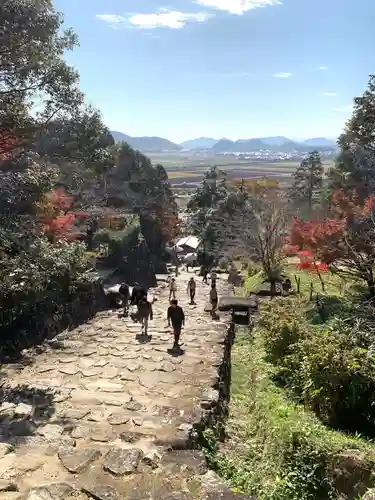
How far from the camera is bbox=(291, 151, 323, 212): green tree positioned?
185 ft

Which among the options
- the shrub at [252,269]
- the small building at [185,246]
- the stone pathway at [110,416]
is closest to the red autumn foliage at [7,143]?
the stone pathway at [110,416]

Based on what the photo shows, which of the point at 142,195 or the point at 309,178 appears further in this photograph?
the point at 309,178

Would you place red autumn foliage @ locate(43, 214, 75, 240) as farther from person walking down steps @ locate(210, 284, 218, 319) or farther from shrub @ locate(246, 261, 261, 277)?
shrub @ locate(246, 261, 261, 277)

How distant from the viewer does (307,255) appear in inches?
776

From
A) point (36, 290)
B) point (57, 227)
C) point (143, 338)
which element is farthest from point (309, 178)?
point (36, 290)

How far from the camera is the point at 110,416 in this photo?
24.2 feet

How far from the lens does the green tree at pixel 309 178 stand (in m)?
56.3

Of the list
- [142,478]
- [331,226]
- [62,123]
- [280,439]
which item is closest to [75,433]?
[142,478]

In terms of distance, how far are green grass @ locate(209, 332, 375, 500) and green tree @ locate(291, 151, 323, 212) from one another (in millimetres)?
48383

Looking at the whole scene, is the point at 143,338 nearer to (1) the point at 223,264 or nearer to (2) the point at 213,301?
(2) the point at 213,301

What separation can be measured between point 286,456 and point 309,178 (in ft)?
176

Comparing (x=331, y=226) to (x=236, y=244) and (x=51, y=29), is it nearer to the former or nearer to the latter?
(x=51, y=29)

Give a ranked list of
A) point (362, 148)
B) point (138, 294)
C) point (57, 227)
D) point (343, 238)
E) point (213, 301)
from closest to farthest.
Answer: point (138, 294), point (213, 301), point (343, 238), point (57, 227), point (362, 148)

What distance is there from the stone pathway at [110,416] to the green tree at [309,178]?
46498mm
